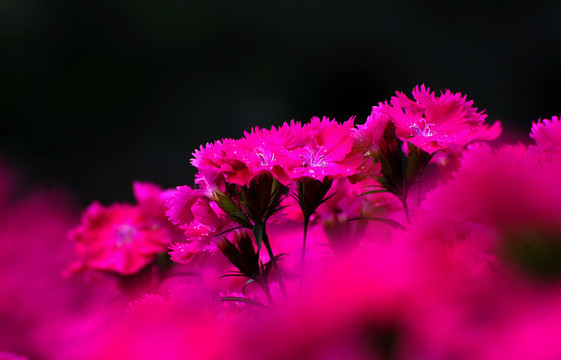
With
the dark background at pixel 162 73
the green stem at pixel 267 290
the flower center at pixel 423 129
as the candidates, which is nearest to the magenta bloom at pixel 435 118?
the flower center at pixel 423 129

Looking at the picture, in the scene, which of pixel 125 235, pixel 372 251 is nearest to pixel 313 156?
pixel 372 251

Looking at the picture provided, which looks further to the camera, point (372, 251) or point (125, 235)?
point (125, 235)

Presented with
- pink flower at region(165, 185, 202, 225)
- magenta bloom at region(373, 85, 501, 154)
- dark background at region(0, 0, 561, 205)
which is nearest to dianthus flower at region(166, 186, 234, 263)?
pink flower at region(165, 185, 202, 225)

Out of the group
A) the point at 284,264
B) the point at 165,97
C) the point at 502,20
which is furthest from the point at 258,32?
the point at 284,264

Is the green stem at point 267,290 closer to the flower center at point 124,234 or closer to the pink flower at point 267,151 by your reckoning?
the pink flower at point 267,151

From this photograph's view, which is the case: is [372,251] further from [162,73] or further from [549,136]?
[162,73]

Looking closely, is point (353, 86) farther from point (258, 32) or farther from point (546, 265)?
point (546, 265)

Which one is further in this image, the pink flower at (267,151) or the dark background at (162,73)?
the dark background at (162,73)
